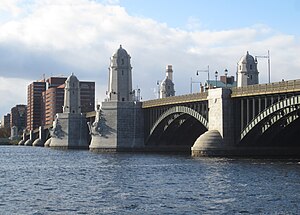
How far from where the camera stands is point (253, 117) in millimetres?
83500

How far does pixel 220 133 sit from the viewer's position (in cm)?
9000

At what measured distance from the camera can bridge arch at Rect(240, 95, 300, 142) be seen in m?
74.4

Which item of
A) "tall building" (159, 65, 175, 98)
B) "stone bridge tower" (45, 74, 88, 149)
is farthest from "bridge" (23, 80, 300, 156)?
"tall building" (159, 65, 175, 98)

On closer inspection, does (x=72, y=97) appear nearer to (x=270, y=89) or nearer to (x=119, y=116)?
(x=119, y=116)

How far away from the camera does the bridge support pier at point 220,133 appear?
88875mm

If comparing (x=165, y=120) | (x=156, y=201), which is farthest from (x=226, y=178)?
(x=165, y=120)

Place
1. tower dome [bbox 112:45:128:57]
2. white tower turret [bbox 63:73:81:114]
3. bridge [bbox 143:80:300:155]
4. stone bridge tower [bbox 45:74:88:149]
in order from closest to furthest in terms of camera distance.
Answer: bridge [bbox 143:80:300:155] < tower dome [bbox 112:45:128:57] < stone bridge tower [bbox 45:74:88:149] < white tower turret [bbox 63:73:81:114]

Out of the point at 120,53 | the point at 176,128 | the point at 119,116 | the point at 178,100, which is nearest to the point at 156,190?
the point at 178,100

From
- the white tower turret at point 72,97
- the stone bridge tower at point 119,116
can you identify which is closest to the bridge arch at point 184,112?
the stone bridge tower at point 119,116

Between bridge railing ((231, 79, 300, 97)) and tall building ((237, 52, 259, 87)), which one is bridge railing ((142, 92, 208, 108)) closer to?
bridge railing ((231, 79, 300, 97))

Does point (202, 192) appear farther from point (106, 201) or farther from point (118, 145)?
point (118, 145)

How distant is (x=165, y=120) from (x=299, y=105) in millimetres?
43862

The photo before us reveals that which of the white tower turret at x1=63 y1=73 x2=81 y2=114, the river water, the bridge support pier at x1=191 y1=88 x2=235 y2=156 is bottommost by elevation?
the river water

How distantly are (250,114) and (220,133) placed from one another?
18.3 ft
